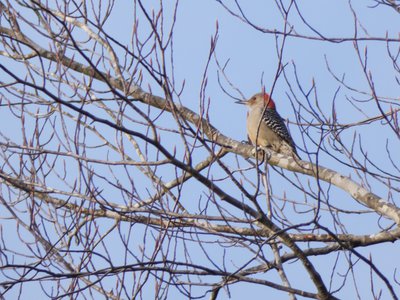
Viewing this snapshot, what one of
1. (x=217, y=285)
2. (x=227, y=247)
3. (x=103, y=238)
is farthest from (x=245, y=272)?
(x=103, y=238)

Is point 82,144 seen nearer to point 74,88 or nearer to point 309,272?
point 74,88

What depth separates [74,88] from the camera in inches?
245

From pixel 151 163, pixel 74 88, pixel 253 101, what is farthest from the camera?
pixel 253 101

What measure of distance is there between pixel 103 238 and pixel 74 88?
128cm

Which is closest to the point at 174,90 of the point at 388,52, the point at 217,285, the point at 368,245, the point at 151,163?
the point at 151,163

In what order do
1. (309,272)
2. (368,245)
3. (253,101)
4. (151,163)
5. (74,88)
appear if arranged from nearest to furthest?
(151,163), (309,272), (368,245), (74,88), (253,101)

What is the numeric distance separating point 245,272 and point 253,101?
582cm

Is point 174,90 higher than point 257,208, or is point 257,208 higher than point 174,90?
point 174,90

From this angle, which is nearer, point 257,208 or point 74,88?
point 257,208

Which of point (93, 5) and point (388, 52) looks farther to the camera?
point (93, 5)

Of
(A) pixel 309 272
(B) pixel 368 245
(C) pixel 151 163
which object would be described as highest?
(B) pixel 368 245

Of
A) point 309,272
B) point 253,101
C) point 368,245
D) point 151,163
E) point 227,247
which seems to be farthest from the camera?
point 253,101

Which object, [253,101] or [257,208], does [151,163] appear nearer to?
[257,208]

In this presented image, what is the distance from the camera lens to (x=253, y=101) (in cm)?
1098
